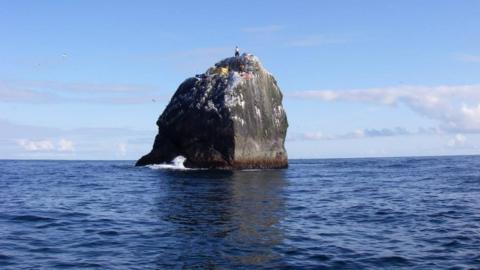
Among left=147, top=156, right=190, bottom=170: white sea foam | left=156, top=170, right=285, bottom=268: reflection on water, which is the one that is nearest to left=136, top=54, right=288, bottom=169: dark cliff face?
left=147, top=156, right=190, bottom=170: white sea foam

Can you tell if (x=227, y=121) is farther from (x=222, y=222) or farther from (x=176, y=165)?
(x=222, y=222)

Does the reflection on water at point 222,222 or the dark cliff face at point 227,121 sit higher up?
the dark cliff face at point 227,121

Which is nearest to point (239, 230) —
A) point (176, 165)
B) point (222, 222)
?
point (222, 222)

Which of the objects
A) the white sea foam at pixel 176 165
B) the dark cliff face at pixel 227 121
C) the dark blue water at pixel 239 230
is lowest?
the dark blue water at pixel 239 230

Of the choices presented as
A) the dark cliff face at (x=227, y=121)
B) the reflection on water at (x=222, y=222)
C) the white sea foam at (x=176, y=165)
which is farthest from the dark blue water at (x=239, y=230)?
the white sea foam at (x=176, y=165)

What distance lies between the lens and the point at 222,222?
940 inches

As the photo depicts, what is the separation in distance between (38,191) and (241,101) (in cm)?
3577

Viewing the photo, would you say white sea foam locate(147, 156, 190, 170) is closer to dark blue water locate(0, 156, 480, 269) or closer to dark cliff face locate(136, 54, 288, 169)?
dark cliff face locate(136, 54, 288, 169)

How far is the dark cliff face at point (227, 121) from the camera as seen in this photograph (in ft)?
224

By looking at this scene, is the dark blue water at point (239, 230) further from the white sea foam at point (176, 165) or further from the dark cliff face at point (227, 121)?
the white sea foam at point (176, 165)

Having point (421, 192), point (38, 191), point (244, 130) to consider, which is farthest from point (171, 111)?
point (421, 192)

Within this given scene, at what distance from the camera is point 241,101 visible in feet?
229

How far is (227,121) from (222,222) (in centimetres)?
4400

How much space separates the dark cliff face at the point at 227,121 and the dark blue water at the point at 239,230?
31274mm
